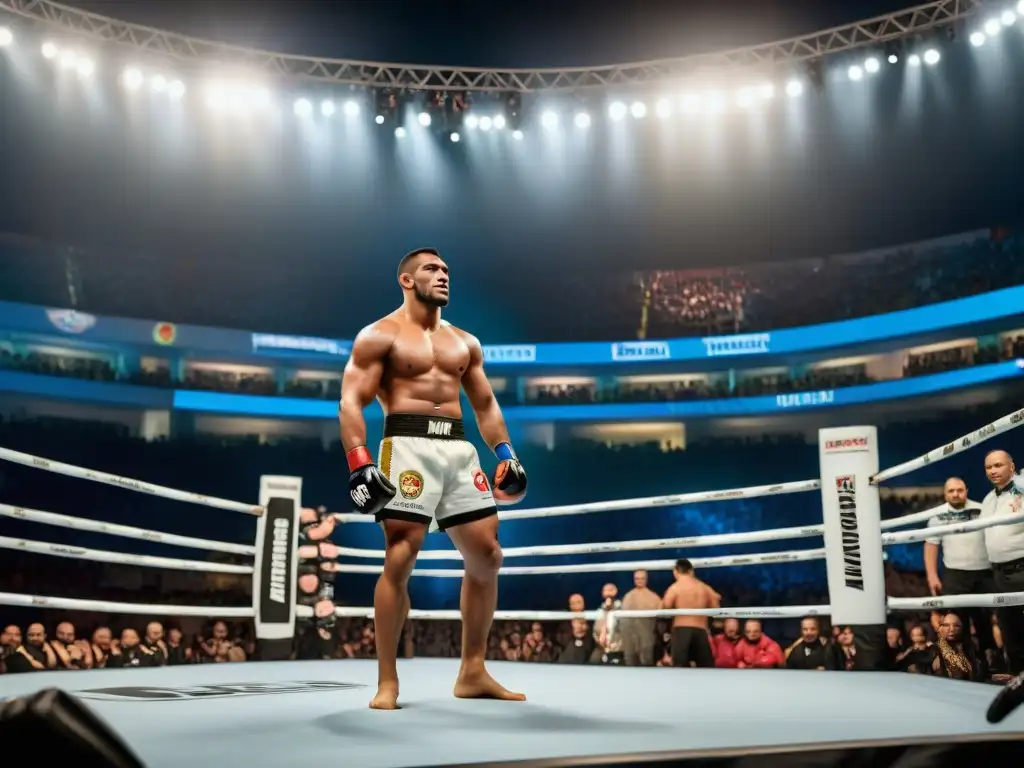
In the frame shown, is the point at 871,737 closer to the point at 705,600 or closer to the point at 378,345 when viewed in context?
the point at 378,345

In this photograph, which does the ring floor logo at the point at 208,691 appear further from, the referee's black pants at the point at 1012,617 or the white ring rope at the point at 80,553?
the referee's black pants at the point at 1012,617

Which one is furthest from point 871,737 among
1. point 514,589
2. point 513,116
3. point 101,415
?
point 101,415

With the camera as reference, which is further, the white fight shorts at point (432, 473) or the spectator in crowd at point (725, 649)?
the spectator in crowd at point (725, 649)

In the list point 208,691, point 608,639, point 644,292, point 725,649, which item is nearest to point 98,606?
point 208,691

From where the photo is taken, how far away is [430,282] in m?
3.12

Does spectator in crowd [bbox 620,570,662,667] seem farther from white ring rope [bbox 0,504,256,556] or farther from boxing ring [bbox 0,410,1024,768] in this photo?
white ring rope [bbox 0,504,256,556]

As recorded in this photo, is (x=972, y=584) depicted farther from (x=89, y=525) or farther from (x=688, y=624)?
(x=89, y=525)

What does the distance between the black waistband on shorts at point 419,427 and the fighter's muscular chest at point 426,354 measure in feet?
0.46

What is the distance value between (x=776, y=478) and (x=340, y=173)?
9.61m

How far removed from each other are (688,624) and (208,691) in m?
3.23

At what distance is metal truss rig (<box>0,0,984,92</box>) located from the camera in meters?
10.8

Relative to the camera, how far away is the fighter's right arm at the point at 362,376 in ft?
9.68

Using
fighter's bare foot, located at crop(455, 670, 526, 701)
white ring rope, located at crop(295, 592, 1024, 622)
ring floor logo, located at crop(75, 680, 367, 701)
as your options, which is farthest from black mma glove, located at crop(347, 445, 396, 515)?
white ring rope, located at crop(295, 592, 1024, 622)

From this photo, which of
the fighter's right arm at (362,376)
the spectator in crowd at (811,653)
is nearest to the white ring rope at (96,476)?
the fighter's right arm at (362,376)
